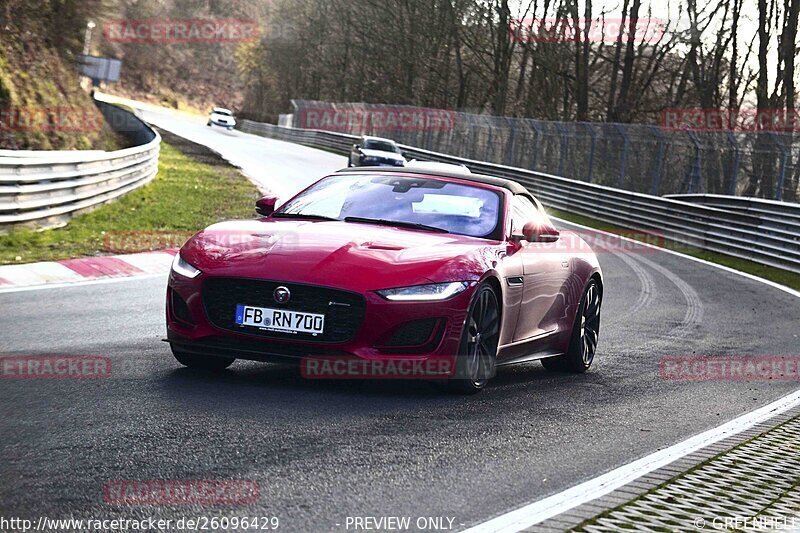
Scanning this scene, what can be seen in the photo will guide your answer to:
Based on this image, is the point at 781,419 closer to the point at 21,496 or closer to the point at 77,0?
the point at 21,496

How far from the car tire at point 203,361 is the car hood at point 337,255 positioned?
2.06ft

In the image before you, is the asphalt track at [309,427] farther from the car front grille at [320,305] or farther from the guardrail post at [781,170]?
the guardrail post at [781,170]

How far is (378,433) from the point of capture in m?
5.73

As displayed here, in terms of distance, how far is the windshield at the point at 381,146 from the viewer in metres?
44.3

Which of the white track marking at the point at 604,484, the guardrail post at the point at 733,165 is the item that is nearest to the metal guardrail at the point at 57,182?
the white track marking at the point at 604,484

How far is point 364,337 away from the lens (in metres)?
6.51

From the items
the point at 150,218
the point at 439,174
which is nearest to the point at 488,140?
the point at 150,218

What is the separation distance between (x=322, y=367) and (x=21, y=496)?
8.86 feet

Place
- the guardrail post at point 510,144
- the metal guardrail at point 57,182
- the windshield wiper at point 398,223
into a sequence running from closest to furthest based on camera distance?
1. the windshield wiper at point 398,223
2. the metal guardrail at point 57,182
3. the guardrail post at point 510,144

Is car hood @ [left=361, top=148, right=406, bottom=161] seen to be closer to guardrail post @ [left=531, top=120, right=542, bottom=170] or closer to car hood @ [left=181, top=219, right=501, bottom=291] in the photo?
guardrail post @ [left=531, top=120, right=542, bottom=170]

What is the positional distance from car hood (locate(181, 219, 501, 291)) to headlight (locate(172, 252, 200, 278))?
4 centimetres

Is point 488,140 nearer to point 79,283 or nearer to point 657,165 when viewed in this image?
point 657,165

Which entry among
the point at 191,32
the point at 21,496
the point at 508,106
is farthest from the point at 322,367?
the point at 191,32

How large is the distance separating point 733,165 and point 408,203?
73.3 feet
